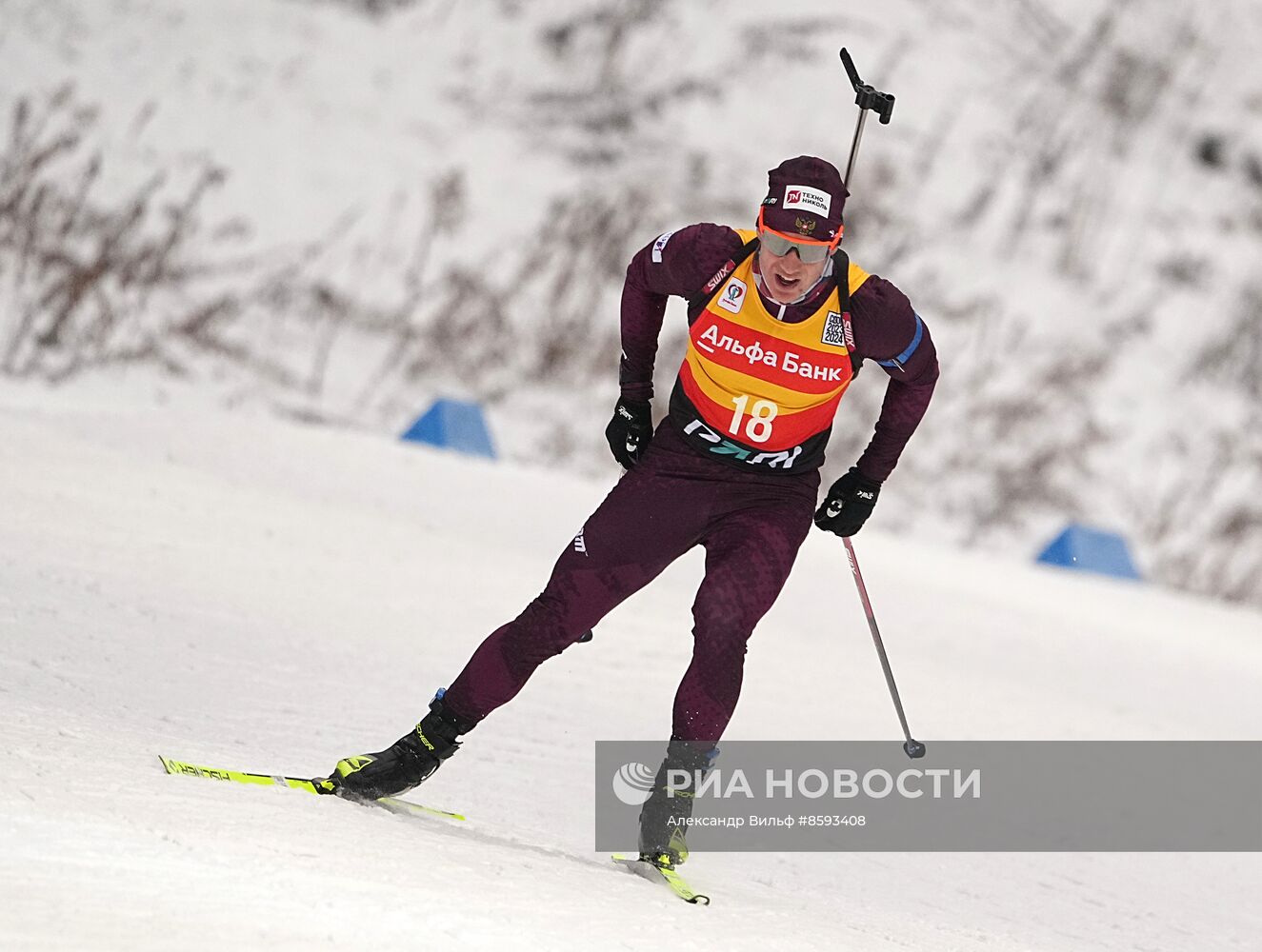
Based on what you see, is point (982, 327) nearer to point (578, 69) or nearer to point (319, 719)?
point (578, 69)

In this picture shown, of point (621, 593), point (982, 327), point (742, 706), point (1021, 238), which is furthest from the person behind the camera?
point (1021, 238)

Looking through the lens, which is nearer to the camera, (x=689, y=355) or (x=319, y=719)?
(x=689, y=355)

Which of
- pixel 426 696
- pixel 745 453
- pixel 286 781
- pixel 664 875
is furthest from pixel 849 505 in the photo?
pixel 426 696

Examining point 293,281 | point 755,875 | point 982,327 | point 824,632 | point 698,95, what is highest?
point 698,95

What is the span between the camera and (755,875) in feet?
12.3

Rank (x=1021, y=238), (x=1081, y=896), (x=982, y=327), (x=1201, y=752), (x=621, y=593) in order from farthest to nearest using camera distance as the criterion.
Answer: (x=1021, y=238) → (x=982, y=327) → (x=1201, y=752) → (x=1081, y=896) → (x=621, y=593)

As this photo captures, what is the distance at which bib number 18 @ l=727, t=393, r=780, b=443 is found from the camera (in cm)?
343

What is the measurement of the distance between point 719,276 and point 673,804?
1.16 meters

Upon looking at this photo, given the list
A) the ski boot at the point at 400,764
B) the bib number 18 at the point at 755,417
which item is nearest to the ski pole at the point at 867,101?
the bib number 18 at the point at 755,417

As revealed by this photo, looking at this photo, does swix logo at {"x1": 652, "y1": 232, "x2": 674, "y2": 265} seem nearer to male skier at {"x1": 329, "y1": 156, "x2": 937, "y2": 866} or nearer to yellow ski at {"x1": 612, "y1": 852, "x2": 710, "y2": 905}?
male skier at {"x1": 329, "y1": 156, "x2": 937, "y2": 866}

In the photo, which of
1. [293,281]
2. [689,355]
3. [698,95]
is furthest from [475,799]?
[698,95]

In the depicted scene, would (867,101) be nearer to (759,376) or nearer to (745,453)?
(759,376)

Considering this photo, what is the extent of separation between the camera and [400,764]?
3324mm

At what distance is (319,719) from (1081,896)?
2.18m
